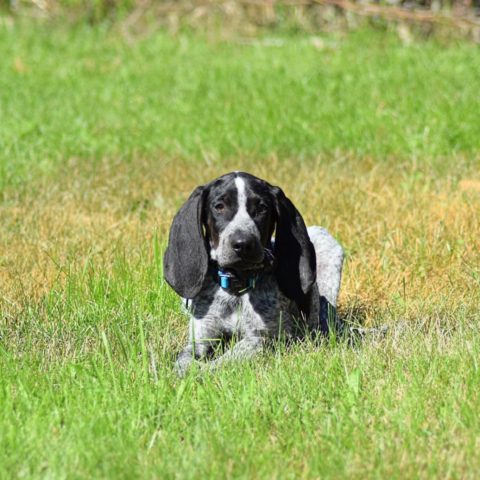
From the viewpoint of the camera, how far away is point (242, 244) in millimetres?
5195

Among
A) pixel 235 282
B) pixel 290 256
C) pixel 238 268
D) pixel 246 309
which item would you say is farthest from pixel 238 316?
pixel 290 256

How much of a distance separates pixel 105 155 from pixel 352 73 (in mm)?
3220

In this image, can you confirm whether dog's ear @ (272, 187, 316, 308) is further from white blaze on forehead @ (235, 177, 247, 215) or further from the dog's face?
white blaze on forehead @ (235, 177, 247, 215)

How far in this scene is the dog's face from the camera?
5.25 m

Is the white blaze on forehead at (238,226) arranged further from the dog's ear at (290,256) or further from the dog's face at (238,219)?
the dog's ear at (290,256)

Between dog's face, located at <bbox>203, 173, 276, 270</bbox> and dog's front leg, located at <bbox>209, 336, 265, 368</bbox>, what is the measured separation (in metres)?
0.35

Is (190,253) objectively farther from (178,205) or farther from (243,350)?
(178,205)

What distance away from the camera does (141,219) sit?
27.3ft

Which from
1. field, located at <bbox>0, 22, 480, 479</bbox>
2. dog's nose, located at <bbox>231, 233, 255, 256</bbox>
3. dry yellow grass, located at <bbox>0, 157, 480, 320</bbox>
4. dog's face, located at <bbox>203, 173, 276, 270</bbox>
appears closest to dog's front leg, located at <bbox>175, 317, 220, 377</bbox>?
field, located at <bbox>0, 22, 480, 479</bbox>

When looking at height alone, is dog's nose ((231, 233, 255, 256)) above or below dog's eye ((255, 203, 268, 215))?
below

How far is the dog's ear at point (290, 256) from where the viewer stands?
5.52 metres

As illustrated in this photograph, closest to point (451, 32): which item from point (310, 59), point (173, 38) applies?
point (310, 59)

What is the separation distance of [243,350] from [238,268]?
14.7 inches

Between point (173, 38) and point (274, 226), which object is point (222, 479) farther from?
point (173, 38)
